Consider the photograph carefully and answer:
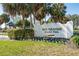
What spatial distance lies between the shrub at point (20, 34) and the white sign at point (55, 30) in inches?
5.0

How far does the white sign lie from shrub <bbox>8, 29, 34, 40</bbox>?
126 mm

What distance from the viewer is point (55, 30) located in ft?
15.0

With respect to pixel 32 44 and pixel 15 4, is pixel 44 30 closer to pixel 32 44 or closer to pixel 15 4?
pixel 32 44

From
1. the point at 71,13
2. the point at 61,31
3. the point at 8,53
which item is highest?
the point at 71,13

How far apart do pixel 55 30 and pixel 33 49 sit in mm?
533

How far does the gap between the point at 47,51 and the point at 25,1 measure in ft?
3.26

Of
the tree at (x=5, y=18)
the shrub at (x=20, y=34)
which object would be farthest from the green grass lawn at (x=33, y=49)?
the tree at (x=5, y=18)

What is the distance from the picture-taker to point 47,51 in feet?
14.9

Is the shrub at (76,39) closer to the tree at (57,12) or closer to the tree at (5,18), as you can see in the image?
the tree at (57,12)

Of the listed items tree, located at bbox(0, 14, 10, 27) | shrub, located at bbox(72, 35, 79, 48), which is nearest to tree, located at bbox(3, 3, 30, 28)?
tree, located at bbox(0, 14, 10, 27)

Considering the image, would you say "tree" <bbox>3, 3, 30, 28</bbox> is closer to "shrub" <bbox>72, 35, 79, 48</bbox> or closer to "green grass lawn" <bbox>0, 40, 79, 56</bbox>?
"green grass lawn" <bbox>0, 40, 79, 56</bbox>

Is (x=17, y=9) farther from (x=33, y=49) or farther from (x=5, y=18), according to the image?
(x=33, y=49)

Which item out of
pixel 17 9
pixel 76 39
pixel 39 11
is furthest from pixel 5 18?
pixel 76 39

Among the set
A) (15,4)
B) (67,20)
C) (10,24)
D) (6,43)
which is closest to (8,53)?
(6,43)
